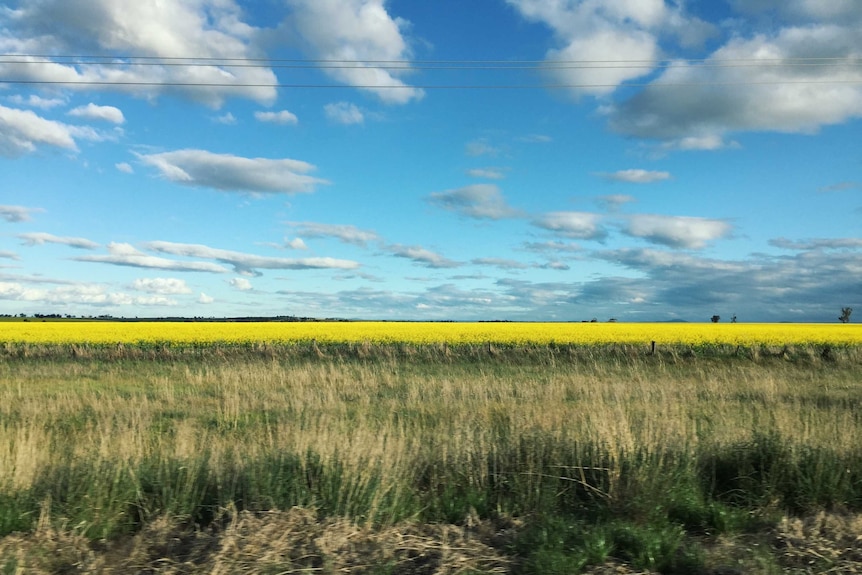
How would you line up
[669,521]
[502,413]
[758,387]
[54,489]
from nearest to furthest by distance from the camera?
[669,521] < [54,489] < [502,413] < [758,387]

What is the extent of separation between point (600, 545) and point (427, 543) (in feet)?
4.92

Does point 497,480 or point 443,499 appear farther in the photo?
point 497,480

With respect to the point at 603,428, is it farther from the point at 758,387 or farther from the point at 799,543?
the point at 758,387

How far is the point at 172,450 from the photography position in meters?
8.47

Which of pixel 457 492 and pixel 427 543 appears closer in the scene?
pixel 427 543

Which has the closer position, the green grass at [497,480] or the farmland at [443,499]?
the farmland at [443,499]

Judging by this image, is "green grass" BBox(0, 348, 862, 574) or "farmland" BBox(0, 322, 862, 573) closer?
"farmland" BBox(0, 322, 862, 573)

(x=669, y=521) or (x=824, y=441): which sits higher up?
(x=824, y=441)

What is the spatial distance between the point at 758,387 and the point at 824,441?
31.4 ft

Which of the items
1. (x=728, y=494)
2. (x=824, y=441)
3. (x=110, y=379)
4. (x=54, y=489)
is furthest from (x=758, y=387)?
(x=110, y=379)

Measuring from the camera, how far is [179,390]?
1747 centimetres

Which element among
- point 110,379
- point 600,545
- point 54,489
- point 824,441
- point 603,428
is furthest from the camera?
point 110,379

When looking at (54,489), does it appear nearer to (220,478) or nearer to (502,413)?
(220,478)

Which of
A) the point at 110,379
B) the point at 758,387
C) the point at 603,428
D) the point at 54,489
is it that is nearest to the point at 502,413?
the point at 603,428
